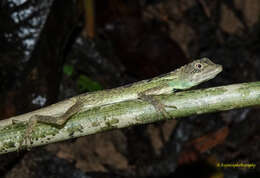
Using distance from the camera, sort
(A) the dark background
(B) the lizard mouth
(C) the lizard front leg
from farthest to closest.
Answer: (A) the dark background → (B) the lizard mouth → (C) the lizard front leg

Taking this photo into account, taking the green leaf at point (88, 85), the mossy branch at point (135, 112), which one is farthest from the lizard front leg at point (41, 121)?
the green leaf at point (88, 85)

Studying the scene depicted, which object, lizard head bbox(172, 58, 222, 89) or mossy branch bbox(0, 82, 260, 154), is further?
lizard head bbox(172, 58, 222, 89)

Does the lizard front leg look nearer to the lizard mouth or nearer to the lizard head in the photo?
the lizard head

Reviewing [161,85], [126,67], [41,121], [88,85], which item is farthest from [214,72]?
[126,67]

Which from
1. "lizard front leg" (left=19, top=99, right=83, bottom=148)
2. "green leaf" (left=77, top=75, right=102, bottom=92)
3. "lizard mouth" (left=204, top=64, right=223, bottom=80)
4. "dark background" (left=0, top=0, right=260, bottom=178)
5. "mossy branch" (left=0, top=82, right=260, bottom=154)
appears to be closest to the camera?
"mossy branch" (left=0, top=82, right=260, bottom=154)

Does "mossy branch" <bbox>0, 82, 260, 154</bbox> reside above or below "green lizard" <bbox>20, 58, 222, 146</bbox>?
above

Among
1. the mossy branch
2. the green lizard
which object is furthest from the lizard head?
the mossy branch

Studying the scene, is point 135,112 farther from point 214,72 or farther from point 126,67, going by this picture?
point 126,67
